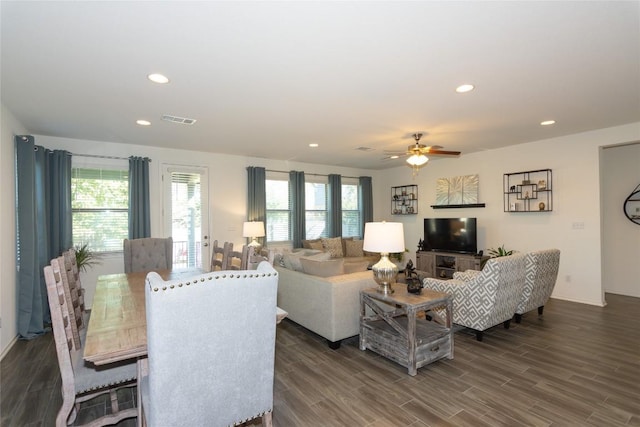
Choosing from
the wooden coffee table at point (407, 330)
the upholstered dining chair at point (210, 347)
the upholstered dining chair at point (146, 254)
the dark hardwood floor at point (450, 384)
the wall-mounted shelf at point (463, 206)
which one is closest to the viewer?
the upholstered dining chair at point (210, 347)

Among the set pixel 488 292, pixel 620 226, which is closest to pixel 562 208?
pixel 620 226

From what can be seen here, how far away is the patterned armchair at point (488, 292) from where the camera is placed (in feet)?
11.2

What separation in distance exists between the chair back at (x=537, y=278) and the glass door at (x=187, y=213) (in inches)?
197

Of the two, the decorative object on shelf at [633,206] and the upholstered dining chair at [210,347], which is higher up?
the decorative object on shelf at [633,206]

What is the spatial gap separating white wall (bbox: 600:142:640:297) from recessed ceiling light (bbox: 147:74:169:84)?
6559mm

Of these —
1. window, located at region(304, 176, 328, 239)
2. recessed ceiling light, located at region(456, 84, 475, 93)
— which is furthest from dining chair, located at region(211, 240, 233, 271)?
window, located at region(304, 176, 328, 239)

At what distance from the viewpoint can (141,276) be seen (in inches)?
128

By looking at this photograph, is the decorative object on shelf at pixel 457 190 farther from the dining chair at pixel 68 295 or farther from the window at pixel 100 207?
the dining chair at pixel 68 295

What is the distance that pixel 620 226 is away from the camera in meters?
5.60

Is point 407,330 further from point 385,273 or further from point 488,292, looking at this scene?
point 488,292

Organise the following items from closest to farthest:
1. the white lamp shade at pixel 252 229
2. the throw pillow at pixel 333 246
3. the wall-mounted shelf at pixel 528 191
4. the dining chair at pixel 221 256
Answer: the dining chair at pixel 221 256, the wall-mounted shelf at pixel 528 191, the white lamp shade at pixel 252 229, the throw pillow at pixel 333 246

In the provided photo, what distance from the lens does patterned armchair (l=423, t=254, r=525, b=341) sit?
3414 millimetres

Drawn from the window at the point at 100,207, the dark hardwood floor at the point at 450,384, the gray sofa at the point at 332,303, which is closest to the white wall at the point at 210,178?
the window at the point at 100,207

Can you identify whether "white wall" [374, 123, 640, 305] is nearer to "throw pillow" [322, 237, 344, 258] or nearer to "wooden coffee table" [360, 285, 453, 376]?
"throw pillow" [322, 237, 344, 258]
